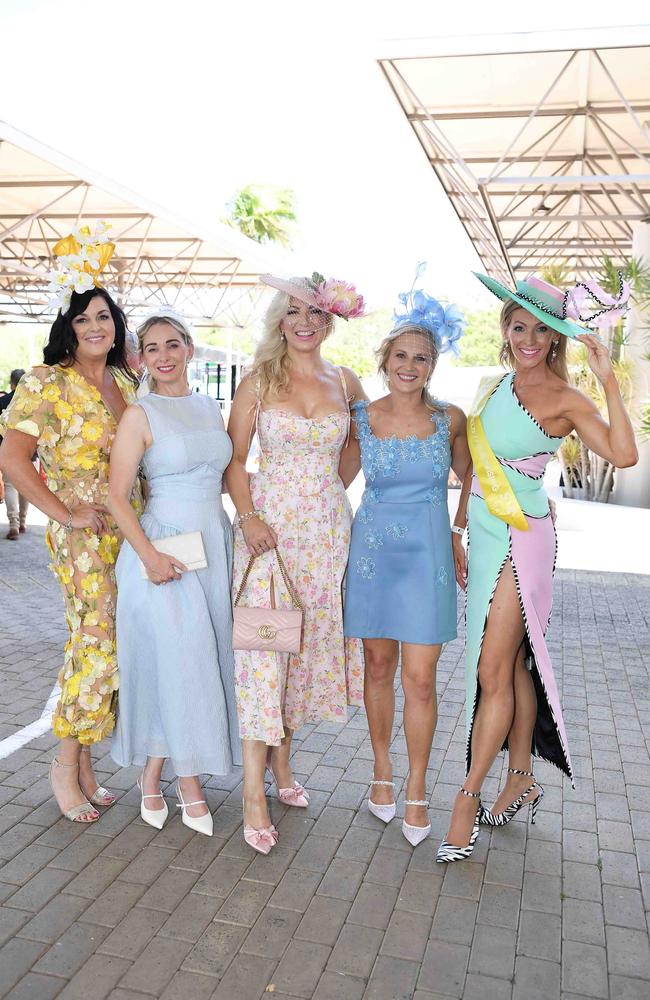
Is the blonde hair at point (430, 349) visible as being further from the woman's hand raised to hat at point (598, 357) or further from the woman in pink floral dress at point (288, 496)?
the woman's hand raised to hat at point (598, 357)

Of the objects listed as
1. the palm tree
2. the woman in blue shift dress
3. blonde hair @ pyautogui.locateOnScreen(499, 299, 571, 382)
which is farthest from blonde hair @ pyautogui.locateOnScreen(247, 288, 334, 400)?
the palm tree

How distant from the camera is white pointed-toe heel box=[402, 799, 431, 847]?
358 centimetres

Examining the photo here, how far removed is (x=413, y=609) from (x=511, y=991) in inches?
53.7

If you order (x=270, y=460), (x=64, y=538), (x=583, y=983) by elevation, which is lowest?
(x=583, y=983)

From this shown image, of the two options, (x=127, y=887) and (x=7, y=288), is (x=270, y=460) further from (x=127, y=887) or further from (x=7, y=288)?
(x=7, y=288)

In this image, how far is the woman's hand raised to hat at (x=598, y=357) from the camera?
312 cm

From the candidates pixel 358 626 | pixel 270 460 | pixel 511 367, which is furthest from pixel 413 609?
pixel 511 367

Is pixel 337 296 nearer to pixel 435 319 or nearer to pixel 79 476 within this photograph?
pixel 435 319

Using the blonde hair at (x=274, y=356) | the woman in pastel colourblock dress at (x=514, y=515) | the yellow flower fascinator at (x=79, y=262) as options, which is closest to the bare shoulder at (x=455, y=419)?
the woman in pastel colourblock dress at (x=514, y=515)

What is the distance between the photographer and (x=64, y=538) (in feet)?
11.8

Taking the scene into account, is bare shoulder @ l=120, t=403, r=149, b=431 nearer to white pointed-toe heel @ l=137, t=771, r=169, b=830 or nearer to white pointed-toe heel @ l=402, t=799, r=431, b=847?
white pointed-toe heel @ l=137, t=771, r=169, b=830

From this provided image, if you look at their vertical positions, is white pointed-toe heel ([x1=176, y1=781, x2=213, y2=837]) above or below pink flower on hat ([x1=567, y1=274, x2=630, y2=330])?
below

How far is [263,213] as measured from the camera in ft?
148

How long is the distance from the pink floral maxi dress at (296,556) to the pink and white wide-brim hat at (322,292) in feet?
1.38
